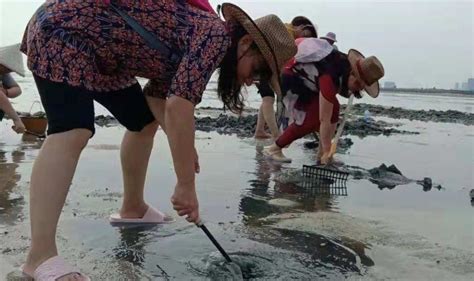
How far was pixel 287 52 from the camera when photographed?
2.72m

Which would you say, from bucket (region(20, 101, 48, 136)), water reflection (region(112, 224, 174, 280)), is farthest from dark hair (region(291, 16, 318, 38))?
water reflection (region(112, 224, 174, 280))

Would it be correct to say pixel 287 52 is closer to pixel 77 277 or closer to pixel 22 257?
pixel 77 277

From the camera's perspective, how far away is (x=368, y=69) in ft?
19.2

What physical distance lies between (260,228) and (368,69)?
9.43 ft

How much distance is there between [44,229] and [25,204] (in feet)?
4.49

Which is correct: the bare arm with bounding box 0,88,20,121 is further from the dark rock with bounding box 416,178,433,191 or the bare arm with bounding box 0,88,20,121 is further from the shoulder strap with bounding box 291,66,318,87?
the dark rock with bounding box 416,178,433,191

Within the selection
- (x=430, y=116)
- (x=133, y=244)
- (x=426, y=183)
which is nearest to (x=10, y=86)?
(x=133, y=244)

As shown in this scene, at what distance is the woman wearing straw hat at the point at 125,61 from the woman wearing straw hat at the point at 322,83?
3.42 metres

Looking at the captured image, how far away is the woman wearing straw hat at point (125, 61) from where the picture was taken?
2.49m

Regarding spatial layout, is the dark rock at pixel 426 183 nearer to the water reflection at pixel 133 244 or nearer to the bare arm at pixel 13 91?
the water reflection at pixel 133 244

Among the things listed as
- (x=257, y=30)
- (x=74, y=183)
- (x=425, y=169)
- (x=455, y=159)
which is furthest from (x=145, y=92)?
(x=455, y=159)

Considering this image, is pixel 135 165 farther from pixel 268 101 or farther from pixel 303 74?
pixel 268 101

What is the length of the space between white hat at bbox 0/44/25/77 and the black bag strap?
458cm

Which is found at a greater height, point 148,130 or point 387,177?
point 148,130
